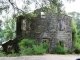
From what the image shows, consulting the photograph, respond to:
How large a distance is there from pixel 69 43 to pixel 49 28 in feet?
10.0

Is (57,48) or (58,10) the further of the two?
(57,48)

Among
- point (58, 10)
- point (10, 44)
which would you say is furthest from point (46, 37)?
point (58, 10)

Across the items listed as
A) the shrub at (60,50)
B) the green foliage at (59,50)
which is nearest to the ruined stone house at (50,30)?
the green foliage at (59,50)

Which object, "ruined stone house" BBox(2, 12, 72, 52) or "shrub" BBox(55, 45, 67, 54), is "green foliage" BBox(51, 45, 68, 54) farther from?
"ruined stone house" BBox(2, 12, 72, 52)

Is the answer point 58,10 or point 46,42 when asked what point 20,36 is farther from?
point 58,10

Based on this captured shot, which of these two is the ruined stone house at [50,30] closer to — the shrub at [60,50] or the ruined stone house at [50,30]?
the ruined stone house at [50,30]

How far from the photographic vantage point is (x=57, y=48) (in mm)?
25281

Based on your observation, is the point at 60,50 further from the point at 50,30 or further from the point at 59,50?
the point at 50,30

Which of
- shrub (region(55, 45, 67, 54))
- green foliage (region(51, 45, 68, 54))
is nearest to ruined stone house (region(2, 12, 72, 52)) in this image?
green foliage (region(51, 45, 68, 54))

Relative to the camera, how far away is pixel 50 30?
85.9 feet

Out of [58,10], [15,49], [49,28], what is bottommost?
Result: [15,49]

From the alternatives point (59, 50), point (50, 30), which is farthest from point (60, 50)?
point (50, 30)

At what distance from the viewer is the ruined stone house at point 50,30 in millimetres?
26062

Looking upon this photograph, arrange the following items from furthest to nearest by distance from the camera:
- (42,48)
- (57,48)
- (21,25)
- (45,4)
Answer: (21,25) → (57,48) → (42,48) → (45,4)
